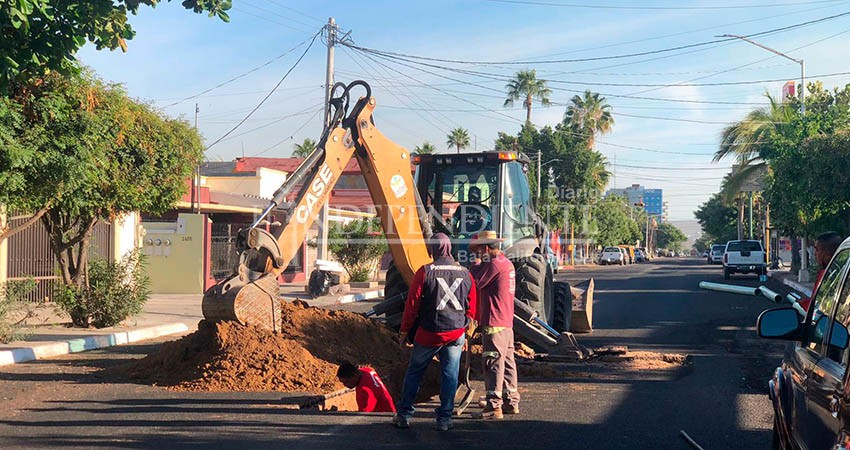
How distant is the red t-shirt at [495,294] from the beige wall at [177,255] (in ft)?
63.3

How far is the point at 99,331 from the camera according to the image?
1552 cm

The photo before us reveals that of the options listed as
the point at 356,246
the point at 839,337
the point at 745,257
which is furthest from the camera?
the point at 745,257

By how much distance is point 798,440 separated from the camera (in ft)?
14.6

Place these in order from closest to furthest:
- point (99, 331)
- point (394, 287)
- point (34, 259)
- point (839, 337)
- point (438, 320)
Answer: point (839, 337)
point (438, 320)
point (394, 287)
point (99, 331)
point (34, 259)

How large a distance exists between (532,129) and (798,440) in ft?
192

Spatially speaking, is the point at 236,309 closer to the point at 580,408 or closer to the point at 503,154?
A: the point at 580,408

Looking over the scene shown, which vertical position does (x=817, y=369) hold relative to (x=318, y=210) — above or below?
below

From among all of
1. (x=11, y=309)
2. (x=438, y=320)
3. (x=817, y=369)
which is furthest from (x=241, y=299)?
(x=817, y=369)

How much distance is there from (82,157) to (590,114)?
6115 cm

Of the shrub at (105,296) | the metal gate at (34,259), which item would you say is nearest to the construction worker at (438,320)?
the shrub at (105,296)

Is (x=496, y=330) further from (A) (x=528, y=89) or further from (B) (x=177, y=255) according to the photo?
(A) (x=528, y=89)

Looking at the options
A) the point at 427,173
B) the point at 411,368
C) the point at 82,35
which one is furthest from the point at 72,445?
the point at 427,173

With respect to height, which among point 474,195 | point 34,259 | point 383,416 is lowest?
point 383,416

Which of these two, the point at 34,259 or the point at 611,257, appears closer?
the point at 34,259
